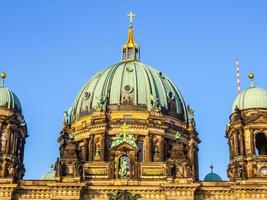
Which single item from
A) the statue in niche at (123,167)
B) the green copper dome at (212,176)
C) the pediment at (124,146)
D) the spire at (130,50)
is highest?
the spire at (130,50)

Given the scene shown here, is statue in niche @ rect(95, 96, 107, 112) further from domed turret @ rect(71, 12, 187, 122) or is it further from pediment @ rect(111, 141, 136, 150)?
pediment @ rect(111, 141, 136, 150)

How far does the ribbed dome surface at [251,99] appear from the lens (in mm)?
52719

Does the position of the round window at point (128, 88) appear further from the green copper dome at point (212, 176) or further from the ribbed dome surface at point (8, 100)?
the green copper dome at point (212, 176)

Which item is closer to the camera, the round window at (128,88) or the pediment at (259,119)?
the pediment at (259,119)

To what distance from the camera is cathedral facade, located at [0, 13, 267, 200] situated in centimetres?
4891

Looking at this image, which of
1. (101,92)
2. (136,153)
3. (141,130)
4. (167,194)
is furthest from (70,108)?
(167,194)

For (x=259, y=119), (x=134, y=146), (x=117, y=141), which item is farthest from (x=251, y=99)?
(x=117, y=141)

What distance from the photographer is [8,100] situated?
53625 millimetres

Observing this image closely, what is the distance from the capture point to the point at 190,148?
198 feet

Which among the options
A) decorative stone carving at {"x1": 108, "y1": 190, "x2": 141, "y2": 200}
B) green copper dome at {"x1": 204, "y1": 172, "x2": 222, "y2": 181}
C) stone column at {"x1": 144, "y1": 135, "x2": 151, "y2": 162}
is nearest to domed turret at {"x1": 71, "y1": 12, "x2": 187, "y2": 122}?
stone column at {"x1": 144, "y1": 135, "x2": 151, "y2": 162}

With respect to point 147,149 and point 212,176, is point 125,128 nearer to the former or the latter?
point 147,149

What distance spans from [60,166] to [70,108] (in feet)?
54.6

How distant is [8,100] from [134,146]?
1259cm

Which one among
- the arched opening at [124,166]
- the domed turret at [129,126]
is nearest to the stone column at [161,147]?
the domed turret at [129,126]
